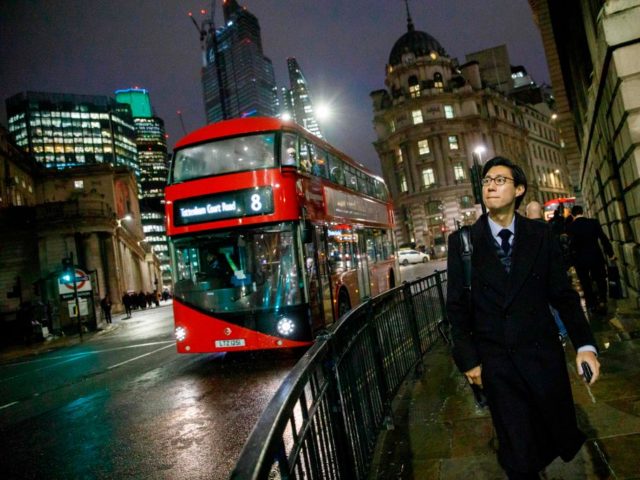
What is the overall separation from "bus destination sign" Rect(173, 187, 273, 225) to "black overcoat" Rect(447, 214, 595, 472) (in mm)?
5808

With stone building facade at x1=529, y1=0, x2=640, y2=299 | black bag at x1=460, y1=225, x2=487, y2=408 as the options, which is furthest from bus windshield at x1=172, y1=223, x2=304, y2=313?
black bag at x1=460, y1=225, x2=487, y2=408

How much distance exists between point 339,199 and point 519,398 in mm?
8771

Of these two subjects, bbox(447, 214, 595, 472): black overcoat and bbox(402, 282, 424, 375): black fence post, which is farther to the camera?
bbox(402, 282, 424, 375): black fence post

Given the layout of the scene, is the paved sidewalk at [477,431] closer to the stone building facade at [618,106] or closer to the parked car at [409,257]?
the stone building facade at [618,106]

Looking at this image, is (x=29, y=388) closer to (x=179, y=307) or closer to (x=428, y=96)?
(x=179, y=307)

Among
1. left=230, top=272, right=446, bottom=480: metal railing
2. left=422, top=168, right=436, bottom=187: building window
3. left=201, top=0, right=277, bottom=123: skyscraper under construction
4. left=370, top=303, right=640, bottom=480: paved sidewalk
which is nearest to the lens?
left=230, top=272, right=446, bottom=480: metal railing

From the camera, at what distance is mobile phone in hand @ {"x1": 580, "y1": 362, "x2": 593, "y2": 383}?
2.39 meters

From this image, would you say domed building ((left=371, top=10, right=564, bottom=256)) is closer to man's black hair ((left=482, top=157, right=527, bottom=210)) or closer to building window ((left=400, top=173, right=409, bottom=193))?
building window ((left=400, top=173, right=409, bottom=193))

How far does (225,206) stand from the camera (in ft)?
26.7

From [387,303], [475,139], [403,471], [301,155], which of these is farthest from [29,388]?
[475,139]

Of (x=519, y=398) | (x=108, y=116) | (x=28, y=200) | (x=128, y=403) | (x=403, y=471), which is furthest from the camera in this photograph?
(x=108, y=116)

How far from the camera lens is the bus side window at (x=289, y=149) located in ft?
27.8

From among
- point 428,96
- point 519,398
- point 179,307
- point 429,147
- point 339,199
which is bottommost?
point 519,398

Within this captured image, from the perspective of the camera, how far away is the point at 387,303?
5.31 meters
